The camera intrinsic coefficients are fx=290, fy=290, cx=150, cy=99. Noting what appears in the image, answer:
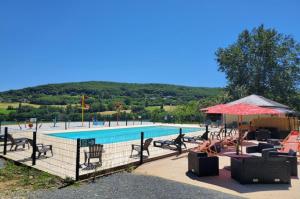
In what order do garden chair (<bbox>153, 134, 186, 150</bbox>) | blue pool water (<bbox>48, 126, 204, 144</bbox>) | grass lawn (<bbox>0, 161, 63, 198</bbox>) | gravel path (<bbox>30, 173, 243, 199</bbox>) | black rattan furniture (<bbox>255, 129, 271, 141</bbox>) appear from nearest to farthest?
gravel path (<bbox>30, 173, 243, 199</bbox>), grass lawn (<bbox>0, 161, 63, 198</bbox>), garden chair (<bbox>153, 134, 186, 150</bbox>), black rattan furniture (<bbox>255, 129, 271, 141</bbox>), blue pool water (<bbox>48, 126, 204, 144</bbox>)

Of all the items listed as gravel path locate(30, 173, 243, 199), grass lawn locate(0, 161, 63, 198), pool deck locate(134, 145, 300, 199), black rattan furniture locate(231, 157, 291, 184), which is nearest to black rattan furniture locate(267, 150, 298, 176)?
pool deck locate(134, 145, 300, 199)

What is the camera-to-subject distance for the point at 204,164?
7.14 m

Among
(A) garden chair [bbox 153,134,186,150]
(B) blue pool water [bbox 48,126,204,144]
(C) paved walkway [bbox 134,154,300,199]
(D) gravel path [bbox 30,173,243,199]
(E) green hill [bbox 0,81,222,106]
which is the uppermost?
(E) green hill [bbox 0,81,222,106]

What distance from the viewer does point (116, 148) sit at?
38.0ft

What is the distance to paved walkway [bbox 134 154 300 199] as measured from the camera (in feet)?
19.1

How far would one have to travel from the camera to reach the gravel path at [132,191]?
5.56 m

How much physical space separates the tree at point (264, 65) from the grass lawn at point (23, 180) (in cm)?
2420

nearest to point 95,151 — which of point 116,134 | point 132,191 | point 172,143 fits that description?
point 132,191

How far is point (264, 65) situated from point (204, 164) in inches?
978

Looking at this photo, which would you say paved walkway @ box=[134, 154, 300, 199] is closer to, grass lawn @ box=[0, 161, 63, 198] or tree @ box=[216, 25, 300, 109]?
grass lawn @ box=[0, 161, 63, 198]

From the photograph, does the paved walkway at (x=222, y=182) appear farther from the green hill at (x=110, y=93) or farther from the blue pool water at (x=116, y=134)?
the green hill at (x=110, y=93)

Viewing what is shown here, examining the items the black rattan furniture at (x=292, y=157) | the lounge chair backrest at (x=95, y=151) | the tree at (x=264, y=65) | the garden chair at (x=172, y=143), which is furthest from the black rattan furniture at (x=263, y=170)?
the tree at (x=264, y=65)

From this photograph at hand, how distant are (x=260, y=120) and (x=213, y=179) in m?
11.0

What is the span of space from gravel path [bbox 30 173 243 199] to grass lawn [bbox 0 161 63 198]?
47 centimetres
